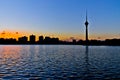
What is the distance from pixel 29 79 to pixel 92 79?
34.9ft

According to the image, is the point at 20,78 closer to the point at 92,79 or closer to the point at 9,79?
the point at 9,79

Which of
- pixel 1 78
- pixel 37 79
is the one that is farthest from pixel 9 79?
pixel 37 79

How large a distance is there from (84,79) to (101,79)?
2.88m

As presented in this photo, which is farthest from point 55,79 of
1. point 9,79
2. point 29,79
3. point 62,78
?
point 9,79

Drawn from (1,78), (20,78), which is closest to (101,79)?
(20,78)

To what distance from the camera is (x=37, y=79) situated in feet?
144

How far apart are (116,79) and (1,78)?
64.1 feet

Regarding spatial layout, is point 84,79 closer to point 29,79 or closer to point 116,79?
point 116,79

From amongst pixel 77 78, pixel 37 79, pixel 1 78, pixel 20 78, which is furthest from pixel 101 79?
pixel 1 78

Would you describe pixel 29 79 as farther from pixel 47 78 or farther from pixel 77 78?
pixel 77 78

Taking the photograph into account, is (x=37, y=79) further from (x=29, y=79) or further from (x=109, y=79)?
(x=109, y=79)

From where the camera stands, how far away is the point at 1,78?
1752 inches

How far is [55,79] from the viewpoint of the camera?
4388 centimetres

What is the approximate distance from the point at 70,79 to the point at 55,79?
8.28 ft
